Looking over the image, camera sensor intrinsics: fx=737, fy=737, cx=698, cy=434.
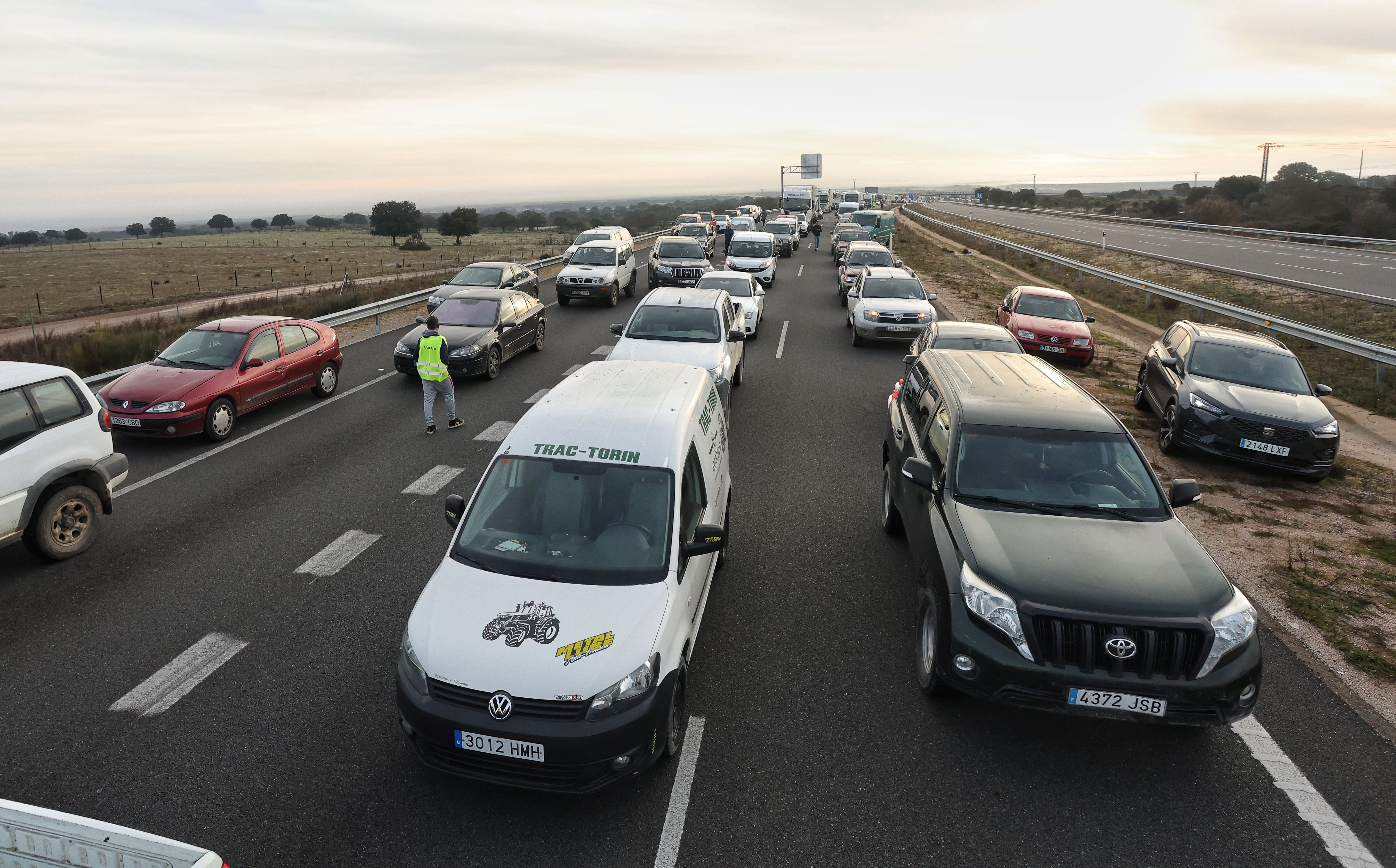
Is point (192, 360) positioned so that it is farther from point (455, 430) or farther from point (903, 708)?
point (903, 708)

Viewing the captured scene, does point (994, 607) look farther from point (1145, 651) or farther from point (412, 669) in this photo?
point (412, 669)

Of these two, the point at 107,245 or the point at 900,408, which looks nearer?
the point at 900,408

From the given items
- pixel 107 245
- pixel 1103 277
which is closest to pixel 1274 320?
pixel 1103 277

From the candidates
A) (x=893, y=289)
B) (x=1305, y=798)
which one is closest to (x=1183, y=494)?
(x=1305, y=798)

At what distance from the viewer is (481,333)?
1471cm

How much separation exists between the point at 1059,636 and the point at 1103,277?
29.8 meters

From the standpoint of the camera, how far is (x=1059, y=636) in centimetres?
455

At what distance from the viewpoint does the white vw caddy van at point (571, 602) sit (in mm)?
4086

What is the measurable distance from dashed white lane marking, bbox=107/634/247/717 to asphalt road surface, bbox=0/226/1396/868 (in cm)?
5

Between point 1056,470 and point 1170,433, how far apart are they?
6.39 metres

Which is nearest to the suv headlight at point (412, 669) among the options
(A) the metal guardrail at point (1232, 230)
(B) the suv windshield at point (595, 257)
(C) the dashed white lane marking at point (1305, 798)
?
(C) the dashed white lane marking at point (1305, 798)

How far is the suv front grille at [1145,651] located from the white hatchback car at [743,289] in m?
14.0

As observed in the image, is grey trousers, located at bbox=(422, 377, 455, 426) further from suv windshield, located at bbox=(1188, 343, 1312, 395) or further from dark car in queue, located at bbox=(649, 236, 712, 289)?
dark car in queue, located at bbox=(649, 236, 712, 289)

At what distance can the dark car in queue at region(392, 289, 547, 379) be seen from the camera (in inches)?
554
